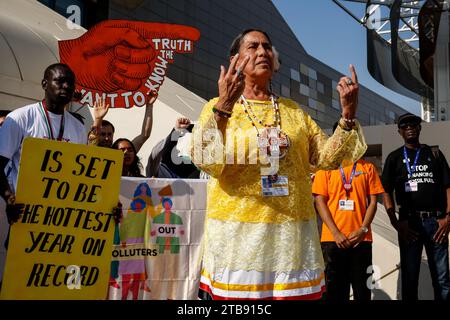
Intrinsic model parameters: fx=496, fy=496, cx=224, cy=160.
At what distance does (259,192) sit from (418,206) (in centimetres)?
272

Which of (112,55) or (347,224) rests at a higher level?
(112,55)

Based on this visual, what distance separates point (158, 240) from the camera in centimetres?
411

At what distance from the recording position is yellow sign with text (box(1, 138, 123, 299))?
2.79 meters

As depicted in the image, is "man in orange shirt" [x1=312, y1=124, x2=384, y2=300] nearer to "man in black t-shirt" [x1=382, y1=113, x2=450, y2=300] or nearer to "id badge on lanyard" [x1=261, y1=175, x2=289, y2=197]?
"man in black t-shirt" [x1=382, y1=113, x2=450, y2=300]

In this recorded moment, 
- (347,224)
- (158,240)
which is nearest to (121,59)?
(158,240)

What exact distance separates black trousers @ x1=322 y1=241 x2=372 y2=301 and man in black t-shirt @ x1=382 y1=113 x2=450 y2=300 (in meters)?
0.34

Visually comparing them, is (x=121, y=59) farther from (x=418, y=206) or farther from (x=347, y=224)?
A: (x=418, y=206)

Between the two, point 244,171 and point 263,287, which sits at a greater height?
point 244,171

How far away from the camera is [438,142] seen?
477 inches

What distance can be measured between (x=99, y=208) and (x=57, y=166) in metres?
0.35

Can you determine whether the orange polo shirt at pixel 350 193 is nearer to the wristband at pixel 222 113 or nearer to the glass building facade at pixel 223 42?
the wristband at pixel 222 113

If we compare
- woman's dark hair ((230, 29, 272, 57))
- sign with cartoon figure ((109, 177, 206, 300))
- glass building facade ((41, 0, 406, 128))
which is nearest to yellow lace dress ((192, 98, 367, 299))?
woman's dark hair ((230, 29, 272, 57))

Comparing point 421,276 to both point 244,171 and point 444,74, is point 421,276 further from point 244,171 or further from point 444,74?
point 444,74
